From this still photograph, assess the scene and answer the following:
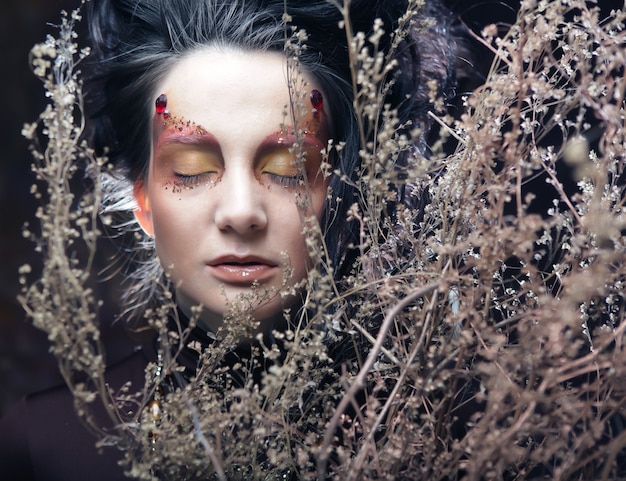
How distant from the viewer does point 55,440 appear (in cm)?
171

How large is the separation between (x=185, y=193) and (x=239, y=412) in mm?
505

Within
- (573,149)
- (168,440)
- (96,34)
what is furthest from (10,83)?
(573,149)

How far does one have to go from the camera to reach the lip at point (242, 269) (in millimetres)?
1479

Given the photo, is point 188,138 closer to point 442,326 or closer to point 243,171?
point 243,171

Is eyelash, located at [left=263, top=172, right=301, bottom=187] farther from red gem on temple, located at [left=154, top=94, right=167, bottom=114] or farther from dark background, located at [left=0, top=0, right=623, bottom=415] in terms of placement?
dark background, located at [left=0, top=0, right=623, bottom=415]

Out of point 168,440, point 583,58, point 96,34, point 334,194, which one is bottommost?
point 168,440

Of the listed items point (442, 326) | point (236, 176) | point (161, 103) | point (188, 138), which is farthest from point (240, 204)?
point (442, 326)

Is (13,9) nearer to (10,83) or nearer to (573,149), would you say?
(10,83)

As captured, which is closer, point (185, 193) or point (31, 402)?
point (185, 193)

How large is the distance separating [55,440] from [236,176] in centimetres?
71

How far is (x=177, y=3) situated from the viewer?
5.27 ft

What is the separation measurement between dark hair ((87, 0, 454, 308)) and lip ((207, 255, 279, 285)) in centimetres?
13

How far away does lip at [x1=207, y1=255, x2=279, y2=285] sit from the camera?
1.48 metres

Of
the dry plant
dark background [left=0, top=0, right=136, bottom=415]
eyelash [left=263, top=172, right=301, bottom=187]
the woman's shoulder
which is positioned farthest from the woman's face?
dark background [left=0, top=0, right=136, bottom=415]
